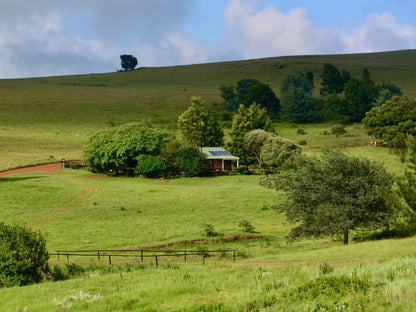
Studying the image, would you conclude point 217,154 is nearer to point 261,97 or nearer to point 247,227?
point 247,227

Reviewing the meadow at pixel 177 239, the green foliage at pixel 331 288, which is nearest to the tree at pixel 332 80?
the meadow at pixel 177 239

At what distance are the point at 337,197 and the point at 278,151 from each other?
36.9 meters

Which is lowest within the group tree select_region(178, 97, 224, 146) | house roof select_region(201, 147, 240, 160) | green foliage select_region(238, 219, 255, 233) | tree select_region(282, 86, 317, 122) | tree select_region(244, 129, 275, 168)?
green foliage select_region(238, 219, 255, 233)

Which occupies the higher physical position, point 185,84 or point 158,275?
point 185,84

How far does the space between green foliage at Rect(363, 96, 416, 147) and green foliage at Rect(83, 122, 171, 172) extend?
36503 millimetres

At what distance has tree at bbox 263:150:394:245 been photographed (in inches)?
1166

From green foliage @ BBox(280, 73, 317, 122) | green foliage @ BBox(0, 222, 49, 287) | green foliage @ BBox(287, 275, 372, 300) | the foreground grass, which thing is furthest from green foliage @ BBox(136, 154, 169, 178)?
green foliage @ BBox(280, 73, 317, 122)

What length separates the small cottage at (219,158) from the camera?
72812 millimetres

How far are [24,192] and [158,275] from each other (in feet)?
120

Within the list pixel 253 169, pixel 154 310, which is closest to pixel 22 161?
pixel 253 169

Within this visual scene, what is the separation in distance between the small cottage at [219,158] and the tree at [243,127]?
2497 mm

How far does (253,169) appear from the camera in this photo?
72.4 meters

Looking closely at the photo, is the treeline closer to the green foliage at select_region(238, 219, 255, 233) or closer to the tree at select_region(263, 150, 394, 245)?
the green foliage at select_region(238, 219, 255, 233)

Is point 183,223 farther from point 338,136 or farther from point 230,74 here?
point 230,74
